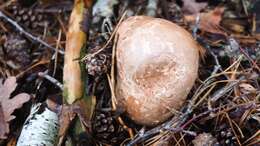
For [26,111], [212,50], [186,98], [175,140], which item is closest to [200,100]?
[186,98]

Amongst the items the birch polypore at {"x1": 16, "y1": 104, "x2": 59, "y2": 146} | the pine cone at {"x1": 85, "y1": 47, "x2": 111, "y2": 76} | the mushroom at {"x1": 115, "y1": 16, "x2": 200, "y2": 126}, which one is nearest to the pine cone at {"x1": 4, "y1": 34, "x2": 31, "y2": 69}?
the birch polypore at {"x1": 16, "y1": 104, "x2": 59, "y2": 146}

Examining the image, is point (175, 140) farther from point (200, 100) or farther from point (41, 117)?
point (41, 117)

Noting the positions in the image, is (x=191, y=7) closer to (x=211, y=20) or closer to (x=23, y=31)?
(x=211, y=20)

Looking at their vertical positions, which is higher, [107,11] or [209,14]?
[107,11]

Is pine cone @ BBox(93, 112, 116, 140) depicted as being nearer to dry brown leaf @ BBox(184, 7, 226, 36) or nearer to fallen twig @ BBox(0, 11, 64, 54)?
fallen twig @ BBox(0, 11, 64, 54)

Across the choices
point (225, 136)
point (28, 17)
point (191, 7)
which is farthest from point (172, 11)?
point (225, 136)

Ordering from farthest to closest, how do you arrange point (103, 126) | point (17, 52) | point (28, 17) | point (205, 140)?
point (28, 17)
point (17, 52)
point (103, 126)
point (205, 140)
